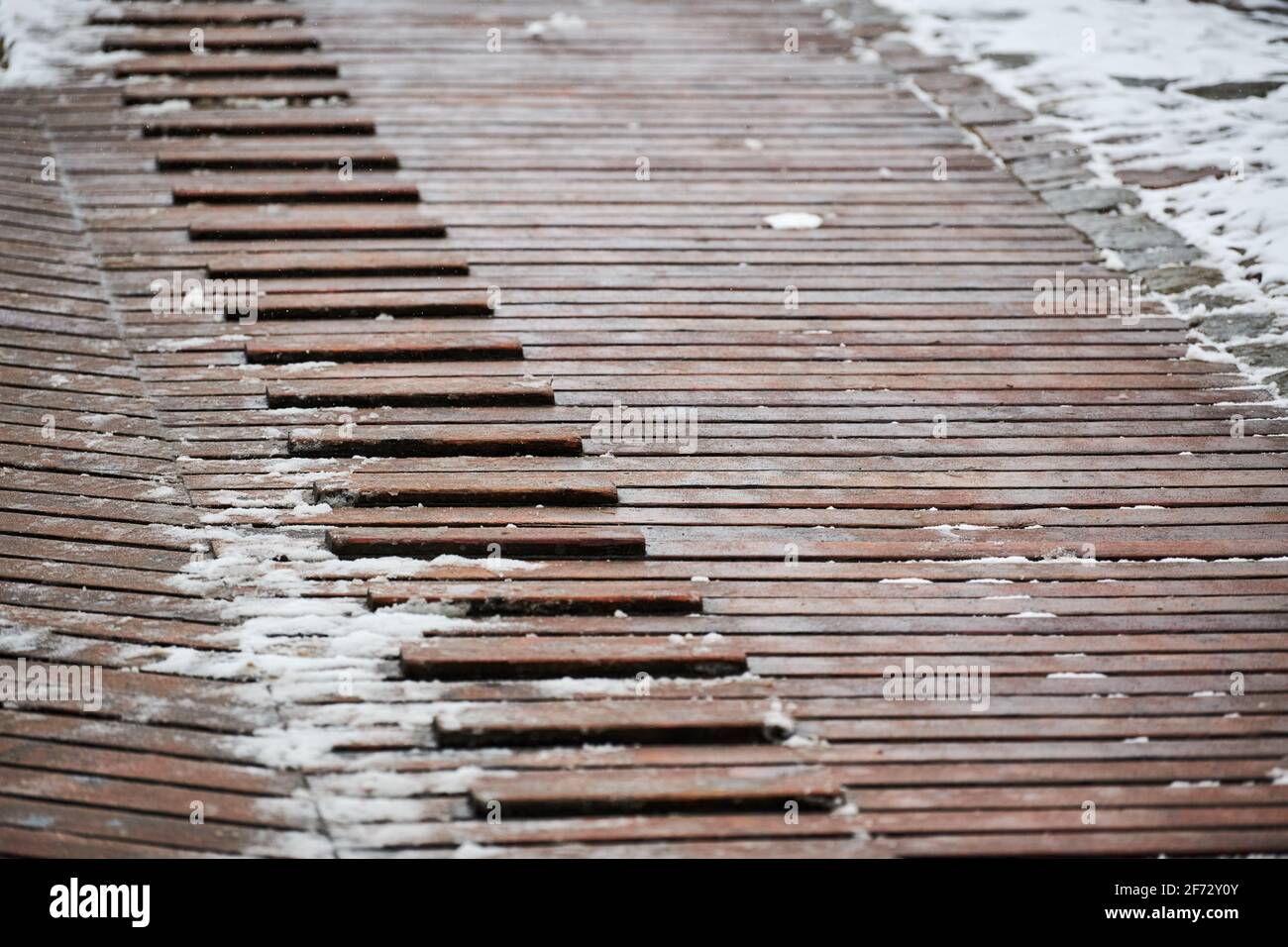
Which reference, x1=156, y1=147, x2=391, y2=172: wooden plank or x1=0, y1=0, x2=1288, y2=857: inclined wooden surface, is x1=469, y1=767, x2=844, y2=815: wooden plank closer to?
x1=0, y1=0, x2=1288, y2=857: inclined wooden surface

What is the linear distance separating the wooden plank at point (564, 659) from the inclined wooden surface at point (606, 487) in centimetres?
1

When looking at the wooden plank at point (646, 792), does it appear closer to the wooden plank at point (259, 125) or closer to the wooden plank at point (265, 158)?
the wooden plank at point (265, 158)

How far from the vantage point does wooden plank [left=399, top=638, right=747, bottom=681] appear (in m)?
3.35

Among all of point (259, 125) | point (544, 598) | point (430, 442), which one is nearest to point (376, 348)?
point (430, 442)

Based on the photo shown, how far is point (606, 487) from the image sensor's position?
13.0 feet

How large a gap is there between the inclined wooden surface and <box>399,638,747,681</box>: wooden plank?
0.01 meters

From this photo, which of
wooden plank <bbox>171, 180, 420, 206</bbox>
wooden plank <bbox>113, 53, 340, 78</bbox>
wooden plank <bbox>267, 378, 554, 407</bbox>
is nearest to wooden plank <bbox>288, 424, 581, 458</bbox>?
wooden plank <bbox>267, 378, 554, 407</bbox>

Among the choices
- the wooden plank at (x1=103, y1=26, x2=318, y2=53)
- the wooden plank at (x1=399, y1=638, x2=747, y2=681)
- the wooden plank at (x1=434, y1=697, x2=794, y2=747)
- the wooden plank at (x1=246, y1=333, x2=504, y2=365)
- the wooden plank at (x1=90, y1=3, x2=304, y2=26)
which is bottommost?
the wooden plank at (x1=434, y1=697, x2=794, y2=747)

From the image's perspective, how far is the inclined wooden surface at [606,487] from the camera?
3037 millimetres

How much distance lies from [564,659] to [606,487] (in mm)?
733

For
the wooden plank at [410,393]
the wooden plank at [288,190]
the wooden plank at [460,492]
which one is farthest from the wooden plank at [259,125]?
the wooden plank at [460,492]
